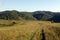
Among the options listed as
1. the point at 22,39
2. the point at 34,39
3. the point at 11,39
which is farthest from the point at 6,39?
the point at 34,39

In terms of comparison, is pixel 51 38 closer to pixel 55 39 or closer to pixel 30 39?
pixel 55 39

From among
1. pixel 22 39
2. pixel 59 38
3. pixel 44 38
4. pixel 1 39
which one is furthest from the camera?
pixel 59 38

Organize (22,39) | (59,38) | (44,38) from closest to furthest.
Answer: (22,39) < (44,38) < (59,38)

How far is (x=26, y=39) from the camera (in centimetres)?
3241

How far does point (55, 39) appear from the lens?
119ft

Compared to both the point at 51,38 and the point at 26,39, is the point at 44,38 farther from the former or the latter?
the point at 26,39

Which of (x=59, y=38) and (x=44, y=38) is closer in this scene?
(x=44, y=38)

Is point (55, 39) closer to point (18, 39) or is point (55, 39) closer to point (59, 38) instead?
point (59, 38)

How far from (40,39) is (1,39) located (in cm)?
830

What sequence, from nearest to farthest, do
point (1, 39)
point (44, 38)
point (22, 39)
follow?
point (1, 39) → point (22, 39) → point (44, 38)

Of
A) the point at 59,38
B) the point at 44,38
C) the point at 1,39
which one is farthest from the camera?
the point at 59,38

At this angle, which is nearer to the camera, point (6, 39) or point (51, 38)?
point (6, 39)

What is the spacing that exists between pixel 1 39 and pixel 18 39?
3.37 metres

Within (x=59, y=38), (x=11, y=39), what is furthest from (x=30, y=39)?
(x=59, y=38)
